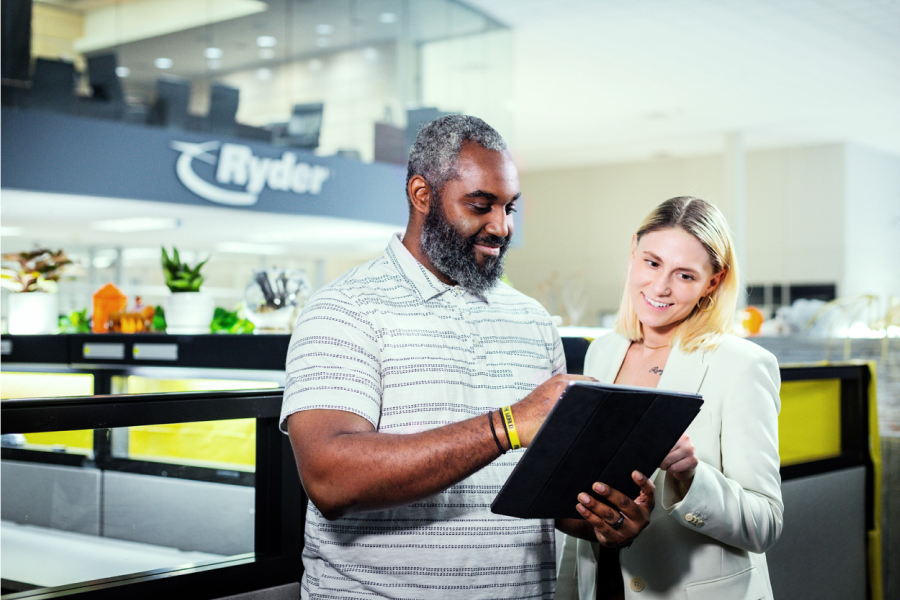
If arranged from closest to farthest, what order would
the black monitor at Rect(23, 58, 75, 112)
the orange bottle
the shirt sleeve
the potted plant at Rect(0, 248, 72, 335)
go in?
the shirt sleeve → the orange bottle → the potted plant at Rect(0, 248, 72, 335) → the black monitor at Rect(23, 58, 75, 112)

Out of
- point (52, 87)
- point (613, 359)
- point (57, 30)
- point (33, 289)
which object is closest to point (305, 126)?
point (57, 30)

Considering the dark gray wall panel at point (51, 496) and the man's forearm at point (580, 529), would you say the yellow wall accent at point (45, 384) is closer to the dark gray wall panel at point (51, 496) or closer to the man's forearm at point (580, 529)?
the dark gray wall panel at point (51, 496)

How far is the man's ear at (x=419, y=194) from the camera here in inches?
57.2

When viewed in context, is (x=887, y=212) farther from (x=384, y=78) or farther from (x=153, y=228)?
(x=153, y=228)

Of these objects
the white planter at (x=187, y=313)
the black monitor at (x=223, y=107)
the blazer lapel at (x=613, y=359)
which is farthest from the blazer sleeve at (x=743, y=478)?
the black monitor at (x=223, y=107)

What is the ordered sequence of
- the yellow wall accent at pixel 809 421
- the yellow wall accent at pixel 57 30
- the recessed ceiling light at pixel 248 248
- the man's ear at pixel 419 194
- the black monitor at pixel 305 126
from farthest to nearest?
the recessed ceiling light at pixel 248 248, the black monitor at pixel 305 126, the yellow wall accent at pixel 57 30, the yellow wall accent at pixel 809 421, the man's ear at pixel 419 194

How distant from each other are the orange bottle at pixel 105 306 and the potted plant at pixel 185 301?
372 millimetres

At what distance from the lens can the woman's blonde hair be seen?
1.67 m

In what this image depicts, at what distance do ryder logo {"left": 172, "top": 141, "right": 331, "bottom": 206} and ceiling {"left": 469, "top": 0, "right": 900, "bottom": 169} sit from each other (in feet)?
9.41

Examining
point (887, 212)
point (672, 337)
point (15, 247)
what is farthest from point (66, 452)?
point (887, 212)

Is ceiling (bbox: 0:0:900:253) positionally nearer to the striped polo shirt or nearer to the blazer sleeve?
the striped polo shirt

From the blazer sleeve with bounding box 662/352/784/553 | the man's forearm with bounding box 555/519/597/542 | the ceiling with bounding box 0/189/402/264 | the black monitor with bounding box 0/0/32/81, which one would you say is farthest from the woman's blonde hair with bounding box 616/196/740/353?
the black monitor with bounding box 0/0/32/81

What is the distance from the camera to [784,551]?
243 centimetres

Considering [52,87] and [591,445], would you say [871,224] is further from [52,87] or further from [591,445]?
[591,445]
